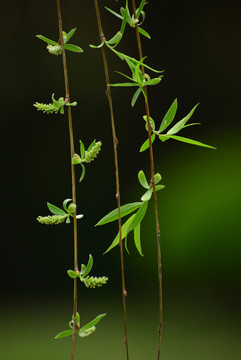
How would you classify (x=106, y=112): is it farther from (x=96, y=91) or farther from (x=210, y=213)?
(x=210, y=213)

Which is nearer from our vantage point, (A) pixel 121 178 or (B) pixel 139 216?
(B) pixel 139 216

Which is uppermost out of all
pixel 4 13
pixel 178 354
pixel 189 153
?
pixel 4 13

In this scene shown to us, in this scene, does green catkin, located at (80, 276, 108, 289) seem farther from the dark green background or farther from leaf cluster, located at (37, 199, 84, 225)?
the dark green background

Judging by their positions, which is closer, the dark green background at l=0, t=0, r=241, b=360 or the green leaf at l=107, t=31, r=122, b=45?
the green leaf at l=107, t=31, r=122, b=45

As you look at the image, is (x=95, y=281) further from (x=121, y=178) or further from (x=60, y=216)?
(x=121, y=178)

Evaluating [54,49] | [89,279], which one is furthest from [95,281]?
[54,49]

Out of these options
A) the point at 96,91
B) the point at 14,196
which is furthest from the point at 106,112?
the point at 14,196

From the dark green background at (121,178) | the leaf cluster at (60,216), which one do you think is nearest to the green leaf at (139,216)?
the leaf cluster at (60,216)

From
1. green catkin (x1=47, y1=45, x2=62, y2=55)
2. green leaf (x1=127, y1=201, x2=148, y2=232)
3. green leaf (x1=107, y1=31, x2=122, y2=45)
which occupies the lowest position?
green leaf (x1=127, y1=201, x2=148, y2=232)

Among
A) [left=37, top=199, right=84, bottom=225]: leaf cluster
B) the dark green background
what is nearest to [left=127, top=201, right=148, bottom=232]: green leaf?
[left=37, top=199, right=84, bottom=225]: leaf cluster
